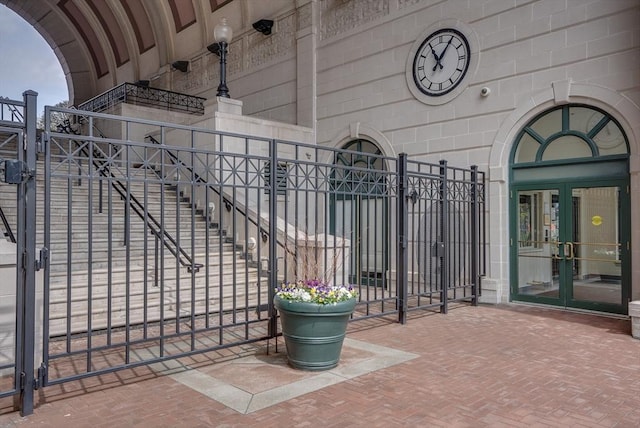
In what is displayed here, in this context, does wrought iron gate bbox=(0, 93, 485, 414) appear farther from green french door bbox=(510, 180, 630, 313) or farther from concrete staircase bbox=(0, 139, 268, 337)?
green french door bbox=(510, 180, 630, 313)

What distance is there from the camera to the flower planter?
5141 mm

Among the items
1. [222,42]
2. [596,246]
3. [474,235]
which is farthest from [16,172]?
[596,246]

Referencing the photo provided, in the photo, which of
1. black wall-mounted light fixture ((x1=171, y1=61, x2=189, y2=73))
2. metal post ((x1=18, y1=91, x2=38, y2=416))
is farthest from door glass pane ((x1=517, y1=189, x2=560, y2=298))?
black wall-mounted light fixture ((x1=171, y1=61, x2=189, y2=73))

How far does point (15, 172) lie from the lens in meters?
4.00

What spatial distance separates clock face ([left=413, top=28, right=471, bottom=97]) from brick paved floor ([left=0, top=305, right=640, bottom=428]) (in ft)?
19.7

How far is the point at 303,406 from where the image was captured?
4.26 m

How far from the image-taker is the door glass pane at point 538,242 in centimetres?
912

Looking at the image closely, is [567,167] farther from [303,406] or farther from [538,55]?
[303,406]

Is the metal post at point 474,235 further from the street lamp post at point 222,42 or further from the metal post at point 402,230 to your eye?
the street lamp post at point 222,42

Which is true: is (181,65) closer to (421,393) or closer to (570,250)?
(570,250)

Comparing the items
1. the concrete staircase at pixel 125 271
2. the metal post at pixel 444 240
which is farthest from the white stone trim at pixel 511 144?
the concrete staircase at pixel 125 271

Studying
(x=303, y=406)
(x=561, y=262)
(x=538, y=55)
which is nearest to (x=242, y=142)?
(x=538, y=55)

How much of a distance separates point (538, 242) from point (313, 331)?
19.8 ft

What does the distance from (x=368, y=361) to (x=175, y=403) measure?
2.28 m
